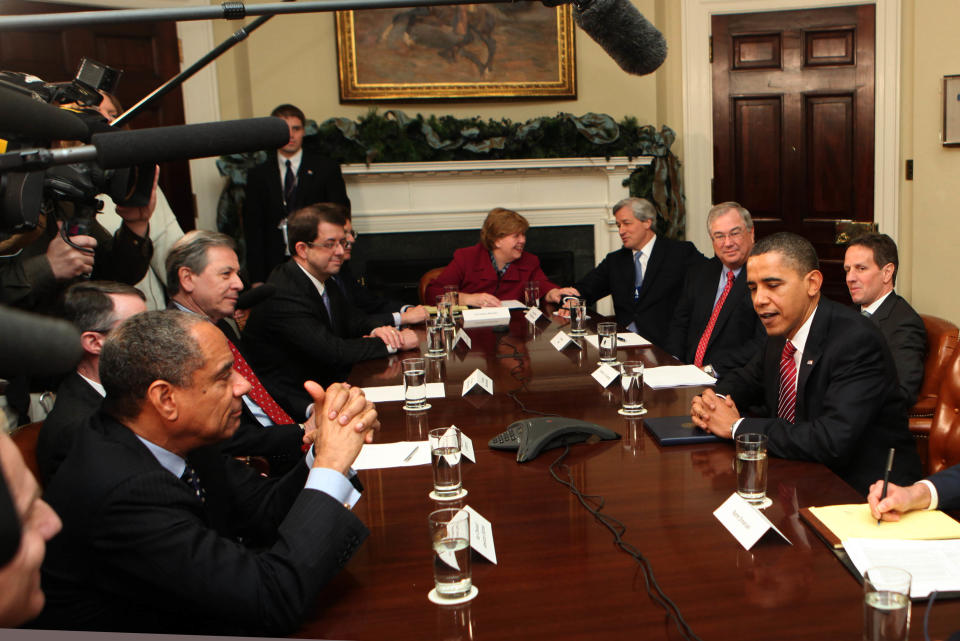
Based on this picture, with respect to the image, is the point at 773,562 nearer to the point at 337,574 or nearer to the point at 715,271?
the point at 337,574

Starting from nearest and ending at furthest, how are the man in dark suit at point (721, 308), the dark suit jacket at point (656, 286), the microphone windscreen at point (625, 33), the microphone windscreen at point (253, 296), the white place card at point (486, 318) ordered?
1. the microphone windscreen at point (625, 33)
2. the microphone windscreen at point (253, 296)
3. the man in dark suit at point (721, 308)
4. the white place card at point (486, 318)
5. the dark suit jacket at point (656, 286)

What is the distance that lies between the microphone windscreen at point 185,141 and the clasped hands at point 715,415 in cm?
146

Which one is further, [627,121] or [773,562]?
[627,121]

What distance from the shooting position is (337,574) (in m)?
1.44

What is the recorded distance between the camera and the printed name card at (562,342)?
11.1 feet

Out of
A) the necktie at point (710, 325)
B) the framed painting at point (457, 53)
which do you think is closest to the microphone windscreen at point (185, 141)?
the necktie at point (710, 325)

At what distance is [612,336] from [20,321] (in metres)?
2.72

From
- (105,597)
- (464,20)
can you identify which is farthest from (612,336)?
(464,20)

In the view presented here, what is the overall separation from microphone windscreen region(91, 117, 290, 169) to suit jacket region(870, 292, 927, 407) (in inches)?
109

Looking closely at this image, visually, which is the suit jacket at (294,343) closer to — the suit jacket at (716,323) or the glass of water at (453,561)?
the suit jacket at (716,323)

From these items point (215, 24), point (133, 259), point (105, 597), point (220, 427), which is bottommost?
point (105, 597)

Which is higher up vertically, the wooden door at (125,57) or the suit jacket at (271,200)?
the wooden door at (125,57)

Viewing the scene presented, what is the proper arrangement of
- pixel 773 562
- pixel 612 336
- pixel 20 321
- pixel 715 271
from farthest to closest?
pixel 715 271
pixel 612 336
pixel 773 562
pixel 20 321

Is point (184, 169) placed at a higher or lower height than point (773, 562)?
higher
